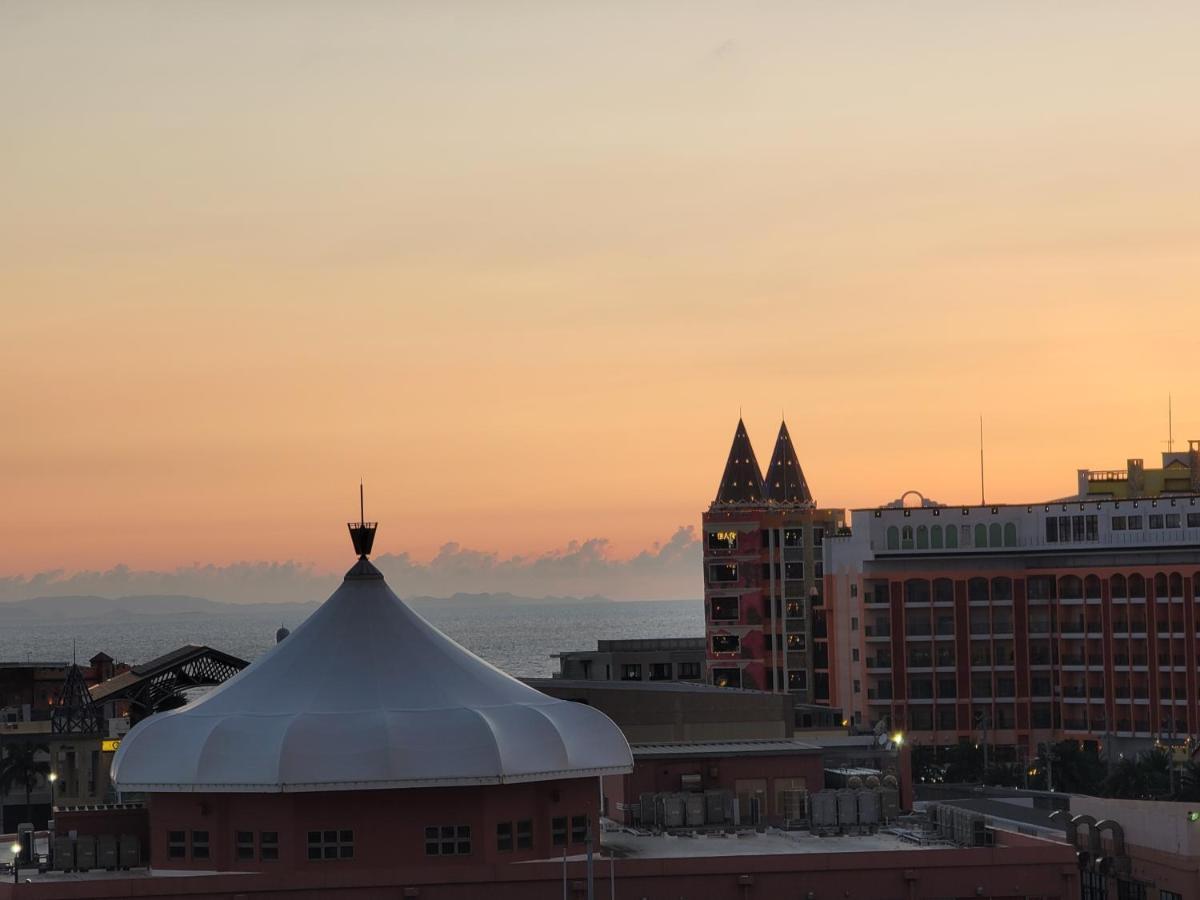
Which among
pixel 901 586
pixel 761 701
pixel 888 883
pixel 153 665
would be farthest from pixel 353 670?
pixel 901 586

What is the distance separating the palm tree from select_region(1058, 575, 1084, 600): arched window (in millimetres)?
80915

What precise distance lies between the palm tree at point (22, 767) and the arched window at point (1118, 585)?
269 feet

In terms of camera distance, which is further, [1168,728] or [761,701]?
[1168,728]

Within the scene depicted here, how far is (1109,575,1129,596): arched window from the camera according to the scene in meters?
171

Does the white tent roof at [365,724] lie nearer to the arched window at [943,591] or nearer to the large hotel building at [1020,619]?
the large hotel building at [1020,619]

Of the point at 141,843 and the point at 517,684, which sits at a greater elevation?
the point at 517,684

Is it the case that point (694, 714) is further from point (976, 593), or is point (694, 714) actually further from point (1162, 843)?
point (976, 593)

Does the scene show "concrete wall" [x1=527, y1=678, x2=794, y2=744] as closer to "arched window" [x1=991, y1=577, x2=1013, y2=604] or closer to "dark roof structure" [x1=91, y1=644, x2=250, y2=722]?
"dark roof structure" [x1=91, y1=644, x2=250, y2=722]

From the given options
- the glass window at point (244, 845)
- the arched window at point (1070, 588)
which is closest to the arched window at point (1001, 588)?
the arched window at point (1070, 588)

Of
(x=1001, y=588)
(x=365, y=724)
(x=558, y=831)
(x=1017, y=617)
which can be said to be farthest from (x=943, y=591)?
(x=365, y=724)

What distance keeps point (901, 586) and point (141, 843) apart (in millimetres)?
111682

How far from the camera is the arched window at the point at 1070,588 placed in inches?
6836

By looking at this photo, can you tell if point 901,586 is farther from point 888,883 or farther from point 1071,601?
point 888,883

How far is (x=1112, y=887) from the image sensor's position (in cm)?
7650
